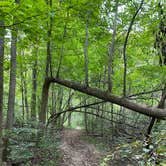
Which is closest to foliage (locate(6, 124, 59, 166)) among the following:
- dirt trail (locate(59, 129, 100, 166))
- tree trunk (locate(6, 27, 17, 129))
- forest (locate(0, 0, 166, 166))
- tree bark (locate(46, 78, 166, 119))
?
forest (locate(0, 0, 166, 166))

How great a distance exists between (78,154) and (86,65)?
4650 mm

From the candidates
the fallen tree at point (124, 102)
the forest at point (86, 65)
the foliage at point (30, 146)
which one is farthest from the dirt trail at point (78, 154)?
the fallen tree at point (124, 102)

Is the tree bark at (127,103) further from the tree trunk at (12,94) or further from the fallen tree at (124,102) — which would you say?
the tree trunk at (12,94)

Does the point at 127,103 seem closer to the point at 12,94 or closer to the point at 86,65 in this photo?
the point at 86,65

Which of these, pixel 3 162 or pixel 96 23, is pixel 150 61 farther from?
pixel 3 162

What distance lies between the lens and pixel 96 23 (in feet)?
16.9

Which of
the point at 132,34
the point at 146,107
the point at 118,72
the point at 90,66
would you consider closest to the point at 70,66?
the point at 90,66

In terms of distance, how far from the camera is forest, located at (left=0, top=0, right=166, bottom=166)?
116 inches

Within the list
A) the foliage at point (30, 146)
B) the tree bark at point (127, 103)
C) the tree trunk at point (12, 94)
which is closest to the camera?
the tree bark at point (127, 103)

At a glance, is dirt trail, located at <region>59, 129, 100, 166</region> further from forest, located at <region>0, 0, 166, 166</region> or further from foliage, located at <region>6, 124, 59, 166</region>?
foliage, located at <region>6, 124, 59, 166</region>

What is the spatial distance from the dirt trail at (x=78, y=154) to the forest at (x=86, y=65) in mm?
35

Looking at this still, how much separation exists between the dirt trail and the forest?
0.03 metres

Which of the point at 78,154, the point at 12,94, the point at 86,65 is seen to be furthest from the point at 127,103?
the point at 78,154

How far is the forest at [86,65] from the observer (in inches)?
116
